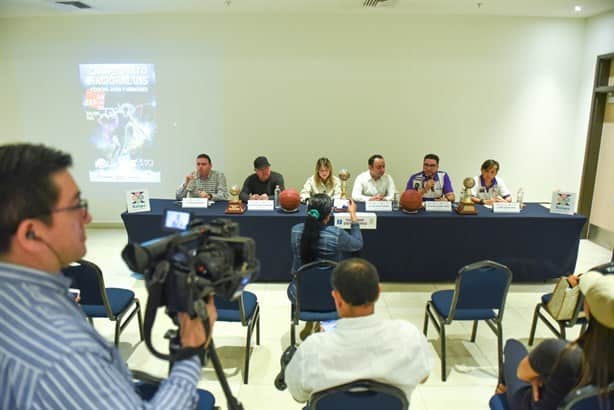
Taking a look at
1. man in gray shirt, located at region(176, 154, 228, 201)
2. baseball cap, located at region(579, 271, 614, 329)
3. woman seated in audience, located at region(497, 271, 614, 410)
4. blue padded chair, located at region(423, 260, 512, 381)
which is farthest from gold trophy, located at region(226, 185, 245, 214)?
baseball cap, located at region(579, 271, 614, 329)

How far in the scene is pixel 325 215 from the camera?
7.79ft

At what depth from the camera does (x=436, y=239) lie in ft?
11.4

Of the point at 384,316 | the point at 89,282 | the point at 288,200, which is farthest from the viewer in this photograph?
the point at 288,200

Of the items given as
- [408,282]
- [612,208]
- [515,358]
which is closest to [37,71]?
[408,282]

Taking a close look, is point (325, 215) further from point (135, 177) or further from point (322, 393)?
point (135, 177)

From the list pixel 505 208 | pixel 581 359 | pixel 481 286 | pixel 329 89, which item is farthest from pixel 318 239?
pixel 329 89

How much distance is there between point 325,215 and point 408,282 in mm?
1682

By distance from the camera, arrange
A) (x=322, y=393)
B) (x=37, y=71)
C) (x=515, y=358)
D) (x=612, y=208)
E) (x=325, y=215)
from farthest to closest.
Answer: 1. (x=37, y=71)
2. (x=612, y=208)
3. (x=325, y=215)
4. (x=515, y=358)
5. (x=322, y=393)

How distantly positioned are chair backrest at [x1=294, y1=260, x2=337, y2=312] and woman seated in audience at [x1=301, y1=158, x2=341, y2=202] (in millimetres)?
1991

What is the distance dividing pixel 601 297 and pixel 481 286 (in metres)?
1.21

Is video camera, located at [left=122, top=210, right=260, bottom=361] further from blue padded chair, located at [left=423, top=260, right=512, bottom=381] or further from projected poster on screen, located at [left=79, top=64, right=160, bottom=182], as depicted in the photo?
projected poster on screen, located at [left=79, top=64, right=160, bottom=182]

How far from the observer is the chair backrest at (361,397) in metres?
1.22

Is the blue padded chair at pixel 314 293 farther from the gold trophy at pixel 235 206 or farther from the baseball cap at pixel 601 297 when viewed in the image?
the gold trophy at pixel 235 206

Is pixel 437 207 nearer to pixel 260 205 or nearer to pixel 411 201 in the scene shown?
pixel 411 201
